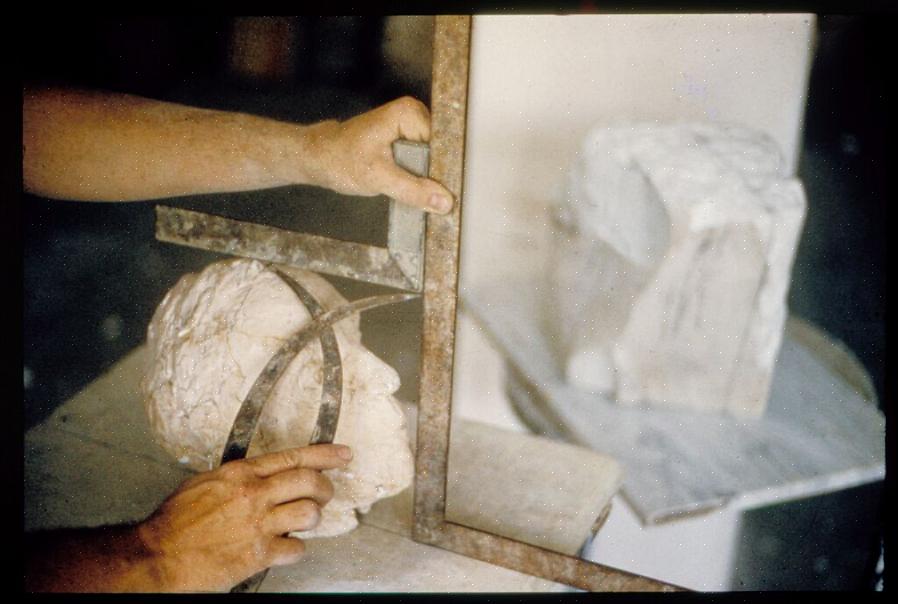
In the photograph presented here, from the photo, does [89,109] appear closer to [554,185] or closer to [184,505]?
[184,505]

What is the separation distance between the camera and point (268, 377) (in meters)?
0.93

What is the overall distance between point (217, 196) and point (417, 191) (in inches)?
15.5

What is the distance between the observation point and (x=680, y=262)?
1376 millimetres

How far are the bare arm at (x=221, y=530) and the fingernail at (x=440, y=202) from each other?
0.36 metres

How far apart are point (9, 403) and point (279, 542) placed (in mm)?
553

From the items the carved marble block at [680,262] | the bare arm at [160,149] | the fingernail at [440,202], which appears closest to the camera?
the fingernail at [440,202]

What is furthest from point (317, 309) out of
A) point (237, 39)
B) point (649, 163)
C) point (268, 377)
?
point (649, 163)

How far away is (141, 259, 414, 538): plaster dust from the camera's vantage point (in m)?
0.96

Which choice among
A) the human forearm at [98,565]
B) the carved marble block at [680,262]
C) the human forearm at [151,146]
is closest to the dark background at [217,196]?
the human forearm at [151,146]

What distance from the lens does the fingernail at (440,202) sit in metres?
0.87

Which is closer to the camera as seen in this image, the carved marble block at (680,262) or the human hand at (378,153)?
the human hand at (378,153)

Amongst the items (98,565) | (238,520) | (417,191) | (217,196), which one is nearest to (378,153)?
(417,191)

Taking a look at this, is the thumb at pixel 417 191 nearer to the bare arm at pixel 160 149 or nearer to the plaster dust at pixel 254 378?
the bare arm at pixel 160 149

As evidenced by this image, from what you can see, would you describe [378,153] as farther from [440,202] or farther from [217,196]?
[217,196]
